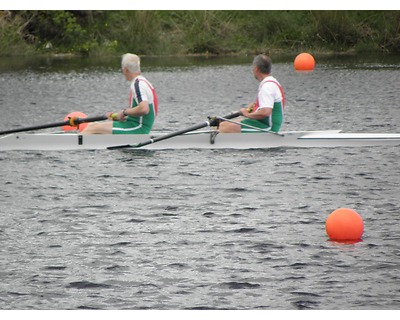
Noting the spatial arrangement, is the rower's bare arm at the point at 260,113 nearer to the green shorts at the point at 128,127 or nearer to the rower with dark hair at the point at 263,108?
the rower with dark hair at the point at 263,108

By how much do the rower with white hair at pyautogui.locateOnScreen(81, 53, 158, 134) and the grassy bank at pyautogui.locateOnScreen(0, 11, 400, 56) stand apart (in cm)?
2453

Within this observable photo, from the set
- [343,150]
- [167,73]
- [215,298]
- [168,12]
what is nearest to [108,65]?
[167,73]

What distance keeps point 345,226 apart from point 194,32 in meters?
30.7

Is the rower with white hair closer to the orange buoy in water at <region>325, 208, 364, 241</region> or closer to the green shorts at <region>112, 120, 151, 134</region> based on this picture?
the green shorts at <region>112, 120, 151, 134</region>

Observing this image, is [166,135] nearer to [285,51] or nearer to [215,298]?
[215,298]

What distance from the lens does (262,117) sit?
16578 millimetres

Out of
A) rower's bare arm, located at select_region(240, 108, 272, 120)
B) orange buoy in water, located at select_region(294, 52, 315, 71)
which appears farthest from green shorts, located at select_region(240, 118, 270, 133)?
orange buoy in water, located at select_region(294, 52, 315, 71)

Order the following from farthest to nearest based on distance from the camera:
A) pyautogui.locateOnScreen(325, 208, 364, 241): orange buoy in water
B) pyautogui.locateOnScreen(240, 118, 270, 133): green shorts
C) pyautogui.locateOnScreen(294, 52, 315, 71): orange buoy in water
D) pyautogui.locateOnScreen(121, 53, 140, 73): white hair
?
pyautogui.locateOnScreen(294, 52, 315, 71): orange buoy in water → pyautogui.locateOnScreen(240, 118, 270, 133): green shorts → pyautogui.locateOnScreen(121, 53, 140, 73): white hair → pyautogui.locateOnScreen(325, 208, 364, 241): orange buoy in water

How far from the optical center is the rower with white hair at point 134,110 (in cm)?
1641

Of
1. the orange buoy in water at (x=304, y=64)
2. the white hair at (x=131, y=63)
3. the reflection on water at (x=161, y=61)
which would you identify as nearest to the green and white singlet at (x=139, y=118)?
the white hair at (x=131, y=63)

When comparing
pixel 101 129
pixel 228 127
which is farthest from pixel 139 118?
pixel 228 127

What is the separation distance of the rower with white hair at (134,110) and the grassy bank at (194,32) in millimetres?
24532

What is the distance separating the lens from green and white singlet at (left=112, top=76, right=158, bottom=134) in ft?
54.2

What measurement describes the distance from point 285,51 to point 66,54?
8.09m
